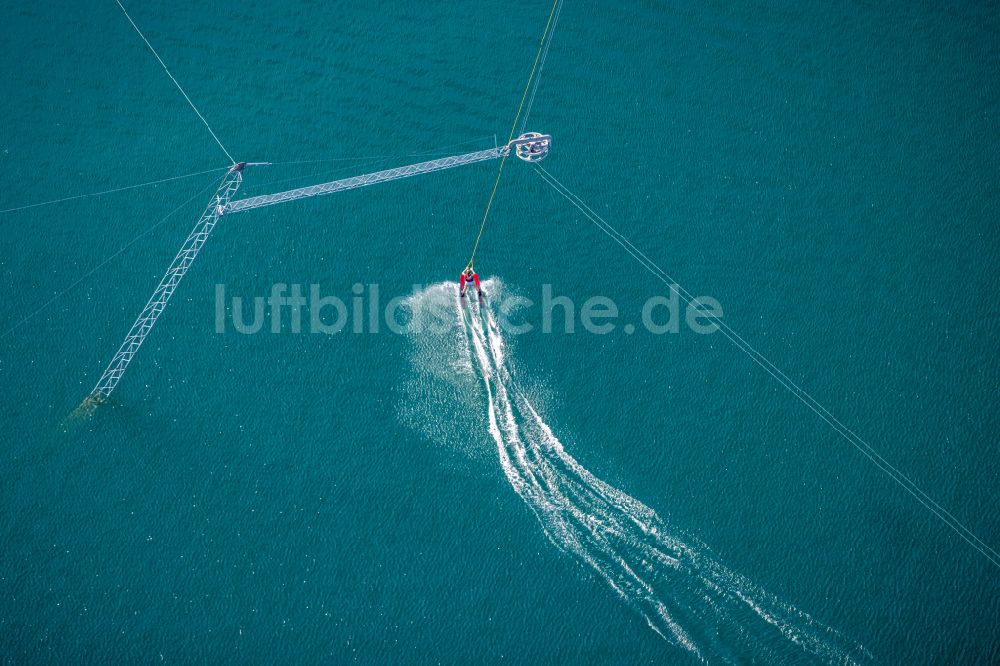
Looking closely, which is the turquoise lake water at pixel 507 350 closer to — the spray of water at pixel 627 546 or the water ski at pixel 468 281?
the spray of water at pixel 627 546

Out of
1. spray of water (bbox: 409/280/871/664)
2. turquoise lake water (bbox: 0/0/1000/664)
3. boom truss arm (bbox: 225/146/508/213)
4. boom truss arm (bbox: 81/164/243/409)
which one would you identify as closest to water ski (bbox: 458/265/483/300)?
turquoise lake water (bbox: 0/0/1000/664)

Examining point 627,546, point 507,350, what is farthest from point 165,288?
point 627,546

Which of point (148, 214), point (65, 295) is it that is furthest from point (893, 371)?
point (65, 295)

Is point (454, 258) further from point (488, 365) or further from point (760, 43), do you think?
point (760, 43)

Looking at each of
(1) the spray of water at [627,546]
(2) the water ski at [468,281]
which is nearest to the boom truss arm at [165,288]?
(1) the spray of water at [627,546]

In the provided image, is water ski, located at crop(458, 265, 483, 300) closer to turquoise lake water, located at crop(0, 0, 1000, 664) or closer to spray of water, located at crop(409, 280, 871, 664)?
turquoise lake water, located at crop(0, 0, 1000, 664)

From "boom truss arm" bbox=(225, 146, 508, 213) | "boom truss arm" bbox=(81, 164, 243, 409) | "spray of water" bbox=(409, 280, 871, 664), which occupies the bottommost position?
"spray of water" bbox=(409, 280, 871, 664)
